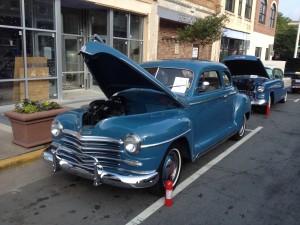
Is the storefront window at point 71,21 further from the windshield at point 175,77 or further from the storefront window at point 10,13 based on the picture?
the windshield at point 175,77

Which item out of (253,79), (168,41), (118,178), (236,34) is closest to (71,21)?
(168,41)

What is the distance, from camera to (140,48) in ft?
45.0

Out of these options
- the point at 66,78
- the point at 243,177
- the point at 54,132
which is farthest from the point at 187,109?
the point at 66,78

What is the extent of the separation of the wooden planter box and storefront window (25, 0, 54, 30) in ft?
14.7

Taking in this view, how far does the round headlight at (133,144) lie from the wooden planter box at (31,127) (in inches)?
103

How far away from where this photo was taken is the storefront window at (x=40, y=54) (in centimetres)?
909

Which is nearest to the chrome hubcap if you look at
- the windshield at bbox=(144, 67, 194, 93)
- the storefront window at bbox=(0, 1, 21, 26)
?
the windshield at bbox=(144, 67, 194, 93)

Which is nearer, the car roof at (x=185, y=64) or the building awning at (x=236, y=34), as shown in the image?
the car roof at (x=185, y=64)

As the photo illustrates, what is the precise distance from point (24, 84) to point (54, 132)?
5523 mm

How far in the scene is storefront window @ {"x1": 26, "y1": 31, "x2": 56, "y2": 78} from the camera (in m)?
9.09

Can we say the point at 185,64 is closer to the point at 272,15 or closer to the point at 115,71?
the point at 115,71

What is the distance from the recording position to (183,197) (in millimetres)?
4070

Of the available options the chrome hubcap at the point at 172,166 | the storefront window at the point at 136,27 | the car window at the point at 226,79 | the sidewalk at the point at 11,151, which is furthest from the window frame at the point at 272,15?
the chrome hubcap at the point at 172,166

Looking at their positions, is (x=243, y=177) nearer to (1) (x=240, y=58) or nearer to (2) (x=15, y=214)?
(2) (x=15, y=214)
